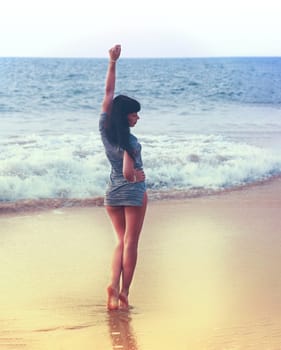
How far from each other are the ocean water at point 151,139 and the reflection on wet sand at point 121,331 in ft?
16.1

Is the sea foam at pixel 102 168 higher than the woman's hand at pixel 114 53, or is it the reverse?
the woman's hand at pixel 114 53

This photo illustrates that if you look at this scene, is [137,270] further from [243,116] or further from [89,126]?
[243,116]

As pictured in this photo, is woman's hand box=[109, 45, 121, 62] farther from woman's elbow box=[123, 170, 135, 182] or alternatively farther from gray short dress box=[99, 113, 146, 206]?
woman's elbow box=[123, 170, 135, 182]

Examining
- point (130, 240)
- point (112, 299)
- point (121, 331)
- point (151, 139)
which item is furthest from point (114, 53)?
point (151, 139)

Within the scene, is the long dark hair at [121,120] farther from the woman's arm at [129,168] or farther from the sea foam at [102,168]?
the sea foam at [102,168]

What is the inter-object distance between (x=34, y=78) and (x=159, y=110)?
60.0 feet

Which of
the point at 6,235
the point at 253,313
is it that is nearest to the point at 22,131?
the point at 6,235

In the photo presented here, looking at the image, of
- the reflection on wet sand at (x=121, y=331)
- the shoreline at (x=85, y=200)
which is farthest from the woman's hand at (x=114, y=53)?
the shoreline at (x=85, y=200)

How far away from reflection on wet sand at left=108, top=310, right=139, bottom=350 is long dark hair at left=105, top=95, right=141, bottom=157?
98 cm

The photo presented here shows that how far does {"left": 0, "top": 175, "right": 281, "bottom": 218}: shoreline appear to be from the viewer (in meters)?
8.87

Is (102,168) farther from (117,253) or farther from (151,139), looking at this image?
(117,253)

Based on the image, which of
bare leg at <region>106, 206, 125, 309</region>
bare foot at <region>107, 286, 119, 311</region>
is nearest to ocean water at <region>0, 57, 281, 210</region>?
bare leg at <region>106, 206, 125, 309</region>

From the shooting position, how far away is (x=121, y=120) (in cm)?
499

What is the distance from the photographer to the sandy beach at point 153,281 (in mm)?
4543
